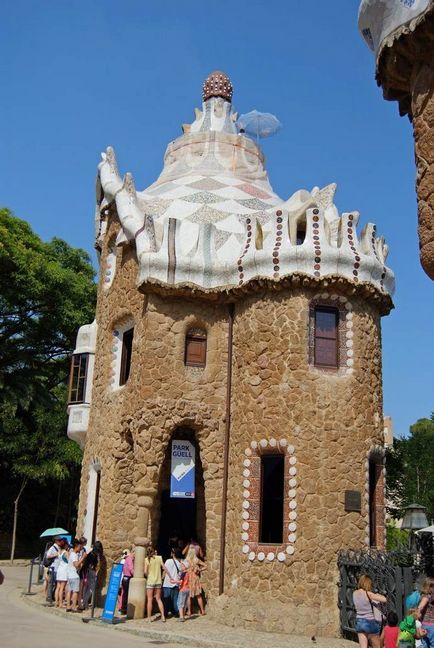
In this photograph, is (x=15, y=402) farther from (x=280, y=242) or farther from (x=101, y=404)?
(x=280, y=242)

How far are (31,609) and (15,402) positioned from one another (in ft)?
40.5

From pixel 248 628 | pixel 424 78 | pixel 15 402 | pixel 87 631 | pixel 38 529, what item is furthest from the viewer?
pixel 38 529

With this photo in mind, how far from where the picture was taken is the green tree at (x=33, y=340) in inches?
990

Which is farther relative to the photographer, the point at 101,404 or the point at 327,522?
the point at 101,404

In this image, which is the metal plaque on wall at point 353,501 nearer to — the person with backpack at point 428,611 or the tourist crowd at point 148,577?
the tourist crowd at point 148,577

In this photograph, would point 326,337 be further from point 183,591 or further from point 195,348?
point 183,591

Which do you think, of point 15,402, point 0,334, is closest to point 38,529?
point 15,402

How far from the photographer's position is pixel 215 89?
20891 millimetres

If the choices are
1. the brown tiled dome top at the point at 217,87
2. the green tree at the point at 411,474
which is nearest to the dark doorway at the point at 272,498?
the brown tiled dome top at the point at 217,87

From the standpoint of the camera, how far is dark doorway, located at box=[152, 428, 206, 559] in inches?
587

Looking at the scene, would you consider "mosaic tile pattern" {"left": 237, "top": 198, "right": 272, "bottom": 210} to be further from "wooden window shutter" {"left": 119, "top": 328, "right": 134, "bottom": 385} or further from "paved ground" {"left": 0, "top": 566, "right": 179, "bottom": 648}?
"paved ground" {"left": 0, "top": 566, "right": 179, "bottom": 648}

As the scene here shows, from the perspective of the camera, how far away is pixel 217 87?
20.9 meters

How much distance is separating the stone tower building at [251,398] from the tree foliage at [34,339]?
9.37 metres

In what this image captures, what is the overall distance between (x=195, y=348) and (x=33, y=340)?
1350 centimetres
